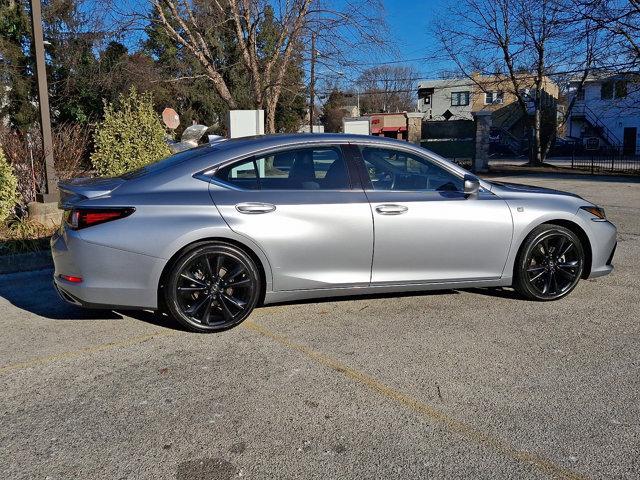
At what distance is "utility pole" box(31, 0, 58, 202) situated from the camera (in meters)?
8.84

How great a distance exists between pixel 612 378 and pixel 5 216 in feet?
25.6

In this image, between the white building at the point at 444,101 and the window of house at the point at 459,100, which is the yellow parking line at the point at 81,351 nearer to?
the white building at the point at 444,101

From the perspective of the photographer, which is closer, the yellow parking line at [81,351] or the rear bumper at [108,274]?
the yellow parking line at [81,351]

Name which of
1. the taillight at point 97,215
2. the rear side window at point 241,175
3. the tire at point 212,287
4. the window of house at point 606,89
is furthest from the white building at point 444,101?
the taillight at point 97,215

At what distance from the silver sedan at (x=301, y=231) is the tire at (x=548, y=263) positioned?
1cm

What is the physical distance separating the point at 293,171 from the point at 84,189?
1.62 meters

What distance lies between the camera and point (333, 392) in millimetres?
3539

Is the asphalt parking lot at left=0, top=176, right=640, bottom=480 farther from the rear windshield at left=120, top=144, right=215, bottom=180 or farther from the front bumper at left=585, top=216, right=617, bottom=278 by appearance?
the rear windshield at left=120, top=144, right=215, bottom=180

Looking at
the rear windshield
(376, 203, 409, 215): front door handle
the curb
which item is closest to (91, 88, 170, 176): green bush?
the curb

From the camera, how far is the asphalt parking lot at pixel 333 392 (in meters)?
2.84

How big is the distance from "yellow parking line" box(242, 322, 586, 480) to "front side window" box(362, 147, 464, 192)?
1.64 metres

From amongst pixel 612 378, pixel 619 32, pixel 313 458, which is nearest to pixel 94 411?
pixel 313 458

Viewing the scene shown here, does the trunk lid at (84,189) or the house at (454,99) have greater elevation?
the house at (454,99)

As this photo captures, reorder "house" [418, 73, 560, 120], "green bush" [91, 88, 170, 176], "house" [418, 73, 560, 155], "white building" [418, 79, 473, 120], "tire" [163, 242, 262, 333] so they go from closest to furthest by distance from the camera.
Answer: "tire" [163, 242, 262, 333] → "green bush" [91, 88, 170, 176] → "house" [418, 73, 560, 155] → "house" [418, 73, 560, 120] → "white building" [418, 79, 473, 120]
